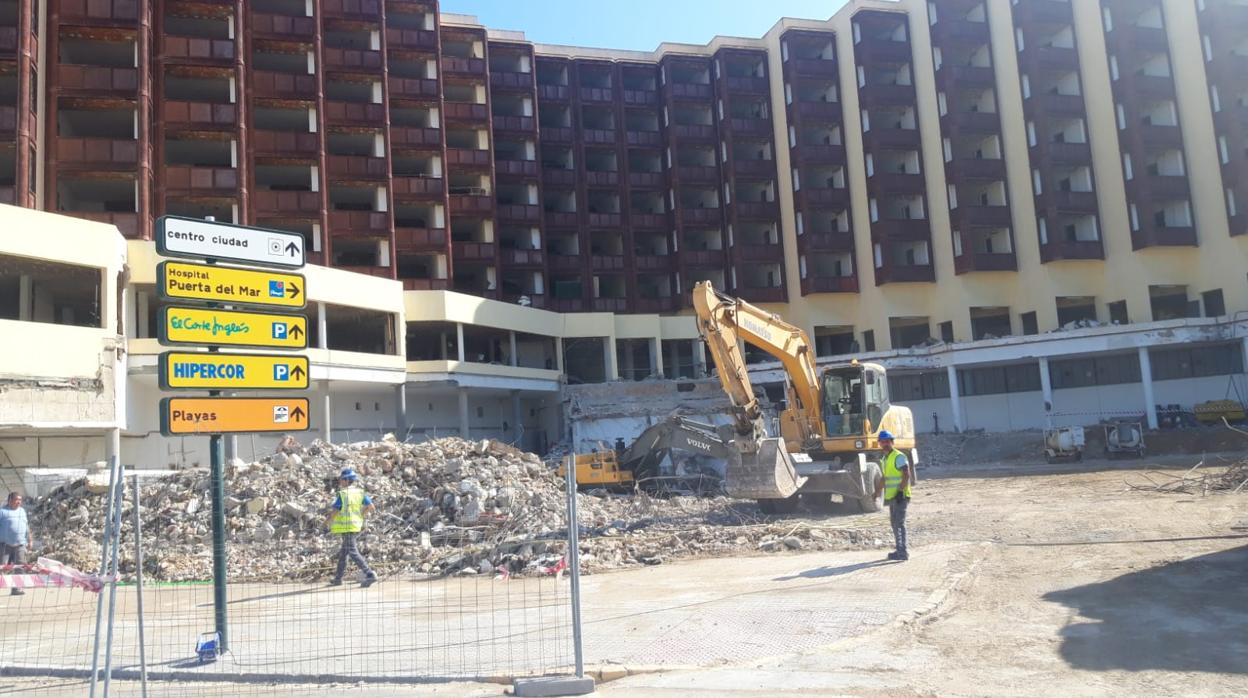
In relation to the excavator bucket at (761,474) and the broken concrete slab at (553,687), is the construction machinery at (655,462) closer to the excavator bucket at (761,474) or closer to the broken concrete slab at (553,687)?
the excavator bucket at (761,474)

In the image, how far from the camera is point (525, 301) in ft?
165

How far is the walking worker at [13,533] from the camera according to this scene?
559 inches

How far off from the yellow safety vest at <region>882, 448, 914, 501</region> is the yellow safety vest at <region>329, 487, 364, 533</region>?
25.3ft

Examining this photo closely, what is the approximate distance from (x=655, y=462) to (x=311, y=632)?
12.8 metres

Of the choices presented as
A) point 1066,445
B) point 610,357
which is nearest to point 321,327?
point 610,357

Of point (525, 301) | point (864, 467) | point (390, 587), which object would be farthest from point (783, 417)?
point (525, 301)

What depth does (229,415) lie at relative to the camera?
9789 mm

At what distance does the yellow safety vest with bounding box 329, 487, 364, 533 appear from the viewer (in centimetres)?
1327

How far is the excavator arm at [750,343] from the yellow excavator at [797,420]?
20 millimetres

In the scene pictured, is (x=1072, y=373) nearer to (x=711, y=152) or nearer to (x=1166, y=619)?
(x=711, y=152)

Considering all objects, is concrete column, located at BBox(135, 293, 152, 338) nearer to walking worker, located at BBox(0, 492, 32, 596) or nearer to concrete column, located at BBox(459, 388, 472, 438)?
concrete column, located at BBox(459, 388, 472, 438)


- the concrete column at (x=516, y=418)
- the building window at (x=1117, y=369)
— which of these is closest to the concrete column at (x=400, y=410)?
the concrete column at (x=516, y=418)

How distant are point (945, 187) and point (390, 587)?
46059mm

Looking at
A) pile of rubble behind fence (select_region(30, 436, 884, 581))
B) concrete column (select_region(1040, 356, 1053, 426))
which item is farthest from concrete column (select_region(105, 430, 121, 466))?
concrete column (select_region(1040, 356, 1053, 426))
